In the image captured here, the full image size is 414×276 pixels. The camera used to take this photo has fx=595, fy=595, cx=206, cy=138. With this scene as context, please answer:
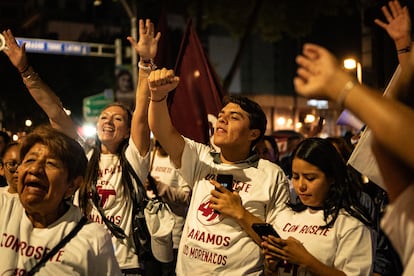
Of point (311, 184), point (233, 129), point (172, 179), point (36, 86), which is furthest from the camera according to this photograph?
point (172, 179)

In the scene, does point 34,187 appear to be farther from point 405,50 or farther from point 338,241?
point 405,50

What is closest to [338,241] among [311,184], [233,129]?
[311,184]

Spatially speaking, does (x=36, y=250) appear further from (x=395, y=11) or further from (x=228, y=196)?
(x=395, y=11)

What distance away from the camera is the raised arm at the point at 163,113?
11.8 ft

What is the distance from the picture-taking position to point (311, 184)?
3572 millimetres

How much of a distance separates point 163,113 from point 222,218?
0.75 meters

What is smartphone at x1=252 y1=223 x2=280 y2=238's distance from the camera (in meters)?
3.44

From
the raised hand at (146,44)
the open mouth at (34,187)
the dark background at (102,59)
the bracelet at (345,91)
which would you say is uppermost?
the bracelet at (345,91)

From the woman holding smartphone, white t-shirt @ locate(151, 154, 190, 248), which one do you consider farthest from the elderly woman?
white t-shirt @ locate(151, 154, 190, 248)

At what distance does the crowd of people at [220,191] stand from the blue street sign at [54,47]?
989cm

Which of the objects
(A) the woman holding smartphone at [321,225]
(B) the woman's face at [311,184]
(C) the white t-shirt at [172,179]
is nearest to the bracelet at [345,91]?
(A) the woman holding smartphone at [321,225]

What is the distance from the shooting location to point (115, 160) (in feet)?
14.9

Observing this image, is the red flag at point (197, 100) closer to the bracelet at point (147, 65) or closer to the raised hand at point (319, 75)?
the bracelet at point (147, 65)

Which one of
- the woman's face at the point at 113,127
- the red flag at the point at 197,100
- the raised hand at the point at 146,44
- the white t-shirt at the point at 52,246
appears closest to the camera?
the white t-shirt at the point at 52,246
